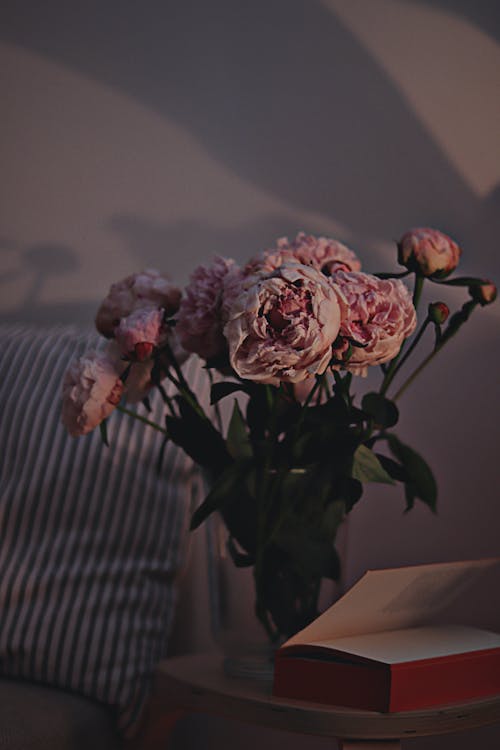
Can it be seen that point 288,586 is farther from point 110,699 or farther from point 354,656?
point 110,699

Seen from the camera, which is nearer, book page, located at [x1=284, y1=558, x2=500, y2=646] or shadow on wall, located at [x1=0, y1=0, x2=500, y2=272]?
book page, located at [x1=284, y1=558, x2=500, y2=646]

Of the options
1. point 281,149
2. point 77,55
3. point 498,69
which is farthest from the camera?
point 77,55

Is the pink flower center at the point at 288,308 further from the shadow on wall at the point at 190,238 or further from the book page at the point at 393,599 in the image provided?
the shadow on wall at the point at 190,238

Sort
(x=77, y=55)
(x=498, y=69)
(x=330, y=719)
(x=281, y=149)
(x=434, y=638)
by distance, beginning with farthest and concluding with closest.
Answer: (x=77, y=55)
(x=281, y=149)
(x=498, y=69)
(x=434, y=638)
(x=330, y=719)

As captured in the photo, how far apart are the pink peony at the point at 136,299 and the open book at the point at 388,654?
0.35 metres

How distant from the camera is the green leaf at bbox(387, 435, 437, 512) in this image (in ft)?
2.75

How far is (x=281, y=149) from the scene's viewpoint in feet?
4.20

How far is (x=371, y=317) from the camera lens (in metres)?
0.71

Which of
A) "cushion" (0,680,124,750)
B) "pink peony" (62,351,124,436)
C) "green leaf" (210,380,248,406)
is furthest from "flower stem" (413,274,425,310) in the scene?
"cushion" (0,680,124,750)

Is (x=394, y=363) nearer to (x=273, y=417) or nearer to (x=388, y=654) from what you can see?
(x=273, y=417)

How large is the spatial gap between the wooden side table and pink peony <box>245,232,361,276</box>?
1.35ft

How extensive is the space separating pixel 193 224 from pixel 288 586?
0.73 m

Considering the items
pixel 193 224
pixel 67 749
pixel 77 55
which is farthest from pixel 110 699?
pixel 77 55

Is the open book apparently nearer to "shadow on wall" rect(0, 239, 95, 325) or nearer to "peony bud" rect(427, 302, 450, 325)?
"peony bud" rect(427, 302, 450, 325)
